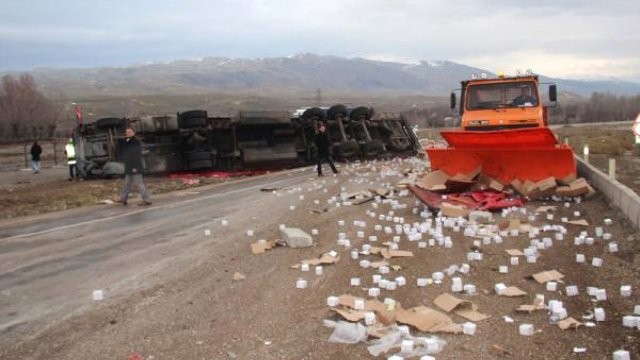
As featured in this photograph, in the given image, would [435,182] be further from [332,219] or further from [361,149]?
[361,149]

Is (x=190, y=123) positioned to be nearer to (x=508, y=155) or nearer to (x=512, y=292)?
(x=508, y=155)

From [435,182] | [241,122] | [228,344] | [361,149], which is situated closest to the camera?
[228,344]

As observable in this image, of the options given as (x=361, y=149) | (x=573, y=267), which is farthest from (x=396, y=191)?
(x=361, y=149)

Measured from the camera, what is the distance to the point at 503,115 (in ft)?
51.2

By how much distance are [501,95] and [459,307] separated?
427 inches

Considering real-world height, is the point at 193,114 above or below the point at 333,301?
above

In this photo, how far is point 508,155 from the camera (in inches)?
514

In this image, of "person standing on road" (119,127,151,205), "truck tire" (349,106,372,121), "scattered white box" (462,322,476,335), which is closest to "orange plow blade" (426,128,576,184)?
A: "person standing on road" (119,127,151,205)

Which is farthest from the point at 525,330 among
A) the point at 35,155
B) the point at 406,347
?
the point at 35,155

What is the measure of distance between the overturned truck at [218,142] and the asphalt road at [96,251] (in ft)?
22.2

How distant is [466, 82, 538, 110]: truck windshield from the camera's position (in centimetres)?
1575

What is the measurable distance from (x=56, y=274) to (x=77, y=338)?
2.82 metres

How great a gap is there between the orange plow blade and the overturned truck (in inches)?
442

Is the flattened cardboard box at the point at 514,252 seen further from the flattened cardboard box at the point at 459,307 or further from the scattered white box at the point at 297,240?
the scattered white box at the point at 297,240
